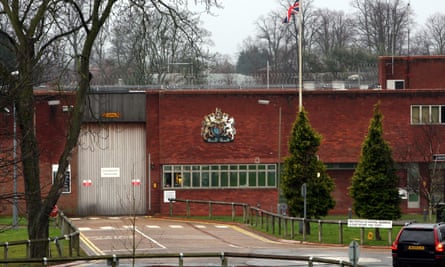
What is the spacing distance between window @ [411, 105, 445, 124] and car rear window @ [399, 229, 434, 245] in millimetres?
28172

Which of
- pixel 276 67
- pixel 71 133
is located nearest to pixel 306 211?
pixel 71 133

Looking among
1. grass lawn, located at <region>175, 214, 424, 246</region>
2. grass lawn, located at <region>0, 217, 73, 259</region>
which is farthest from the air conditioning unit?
grass lawn, located at <region>0, 217, 73, 259</region>

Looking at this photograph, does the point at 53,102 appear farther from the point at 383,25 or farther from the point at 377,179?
the point at 383,25

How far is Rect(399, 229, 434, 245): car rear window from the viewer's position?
86.1 ft

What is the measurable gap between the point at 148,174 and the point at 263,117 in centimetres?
737

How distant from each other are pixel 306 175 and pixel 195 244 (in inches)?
287

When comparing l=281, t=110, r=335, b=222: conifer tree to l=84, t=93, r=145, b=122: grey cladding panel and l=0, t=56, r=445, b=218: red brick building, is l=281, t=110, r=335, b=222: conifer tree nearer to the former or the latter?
l=0, t=56, r=445, b=218: red brick building

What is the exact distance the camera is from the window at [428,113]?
5406 cm

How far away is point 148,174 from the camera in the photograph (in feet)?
175

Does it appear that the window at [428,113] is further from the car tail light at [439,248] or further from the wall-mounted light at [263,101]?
the car tail light at [439,248]

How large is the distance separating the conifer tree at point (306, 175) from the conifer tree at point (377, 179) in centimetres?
245

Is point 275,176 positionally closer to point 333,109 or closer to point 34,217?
point 333,109

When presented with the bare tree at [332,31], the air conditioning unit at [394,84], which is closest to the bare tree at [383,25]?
the bare tree at [332,31]

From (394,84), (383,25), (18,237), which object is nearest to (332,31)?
(383,25)
